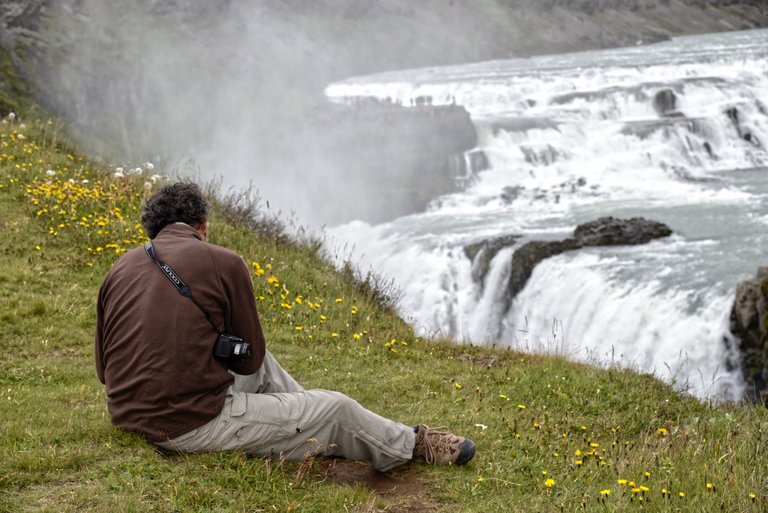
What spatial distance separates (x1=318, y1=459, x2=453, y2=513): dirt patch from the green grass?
0.02 m

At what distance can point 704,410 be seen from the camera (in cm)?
768

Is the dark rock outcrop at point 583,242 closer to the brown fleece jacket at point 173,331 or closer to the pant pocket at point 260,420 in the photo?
the pant pocket at point 260,420

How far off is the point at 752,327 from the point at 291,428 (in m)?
10.7

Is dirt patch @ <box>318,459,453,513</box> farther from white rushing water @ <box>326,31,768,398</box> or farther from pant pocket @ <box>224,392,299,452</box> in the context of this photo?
white rushing water @ <box>326,31,768,398</box>

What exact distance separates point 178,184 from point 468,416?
119 inches

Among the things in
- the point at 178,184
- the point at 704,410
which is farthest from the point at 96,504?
the point at 704,410

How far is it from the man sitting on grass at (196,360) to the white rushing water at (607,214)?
3687 mm

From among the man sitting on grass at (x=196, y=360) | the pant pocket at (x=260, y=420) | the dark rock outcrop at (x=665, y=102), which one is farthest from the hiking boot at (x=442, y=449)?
the dark rock outcrop at (x=665, y=102)

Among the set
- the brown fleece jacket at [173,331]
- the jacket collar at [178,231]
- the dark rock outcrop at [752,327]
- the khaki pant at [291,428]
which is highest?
the jacket collar at [178,231]

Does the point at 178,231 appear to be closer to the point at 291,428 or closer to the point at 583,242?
the point at 291,428

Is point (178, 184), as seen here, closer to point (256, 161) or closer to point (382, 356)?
point (382, 356)

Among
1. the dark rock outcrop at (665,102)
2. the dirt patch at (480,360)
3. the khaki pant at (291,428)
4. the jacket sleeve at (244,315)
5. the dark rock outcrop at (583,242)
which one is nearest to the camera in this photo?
the jacket sleeve at (244,315)

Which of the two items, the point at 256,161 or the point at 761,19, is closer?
the point at 256,161

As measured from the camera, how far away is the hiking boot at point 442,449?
559 cm
